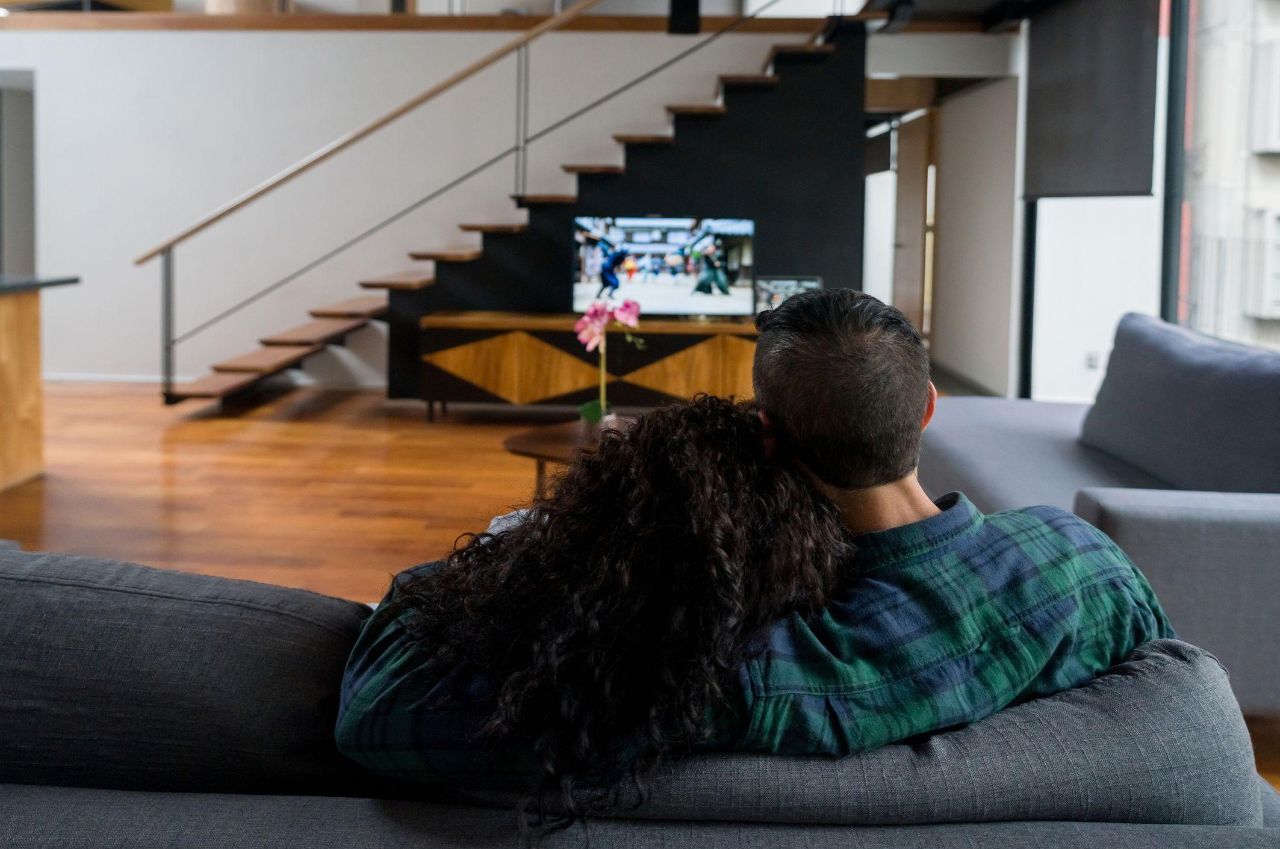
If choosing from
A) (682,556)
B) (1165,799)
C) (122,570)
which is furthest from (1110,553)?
(122,570)

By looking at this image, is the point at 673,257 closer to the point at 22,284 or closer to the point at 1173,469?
the point at 22,284

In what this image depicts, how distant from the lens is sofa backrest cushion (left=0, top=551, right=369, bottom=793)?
92 cm

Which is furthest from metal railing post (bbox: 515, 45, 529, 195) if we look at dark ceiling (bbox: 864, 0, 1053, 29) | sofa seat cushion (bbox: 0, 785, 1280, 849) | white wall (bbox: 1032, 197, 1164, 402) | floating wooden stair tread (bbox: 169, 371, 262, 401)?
sofa seat cushion (bbox: 0, 785, 1280, 849)

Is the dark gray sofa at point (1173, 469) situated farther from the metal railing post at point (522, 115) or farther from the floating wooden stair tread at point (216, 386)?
the metal railing post at point (522, 115)

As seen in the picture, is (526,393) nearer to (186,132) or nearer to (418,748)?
(186,132)

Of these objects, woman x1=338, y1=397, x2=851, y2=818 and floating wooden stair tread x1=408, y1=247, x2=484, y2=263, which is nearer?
woman x1=338, y1=397, x2=851, y2=818

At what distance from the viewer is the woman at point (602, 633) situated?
936 mm

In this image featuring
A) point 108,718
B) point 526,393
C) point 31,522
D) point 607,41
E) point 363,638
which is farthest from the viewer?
point 607,41

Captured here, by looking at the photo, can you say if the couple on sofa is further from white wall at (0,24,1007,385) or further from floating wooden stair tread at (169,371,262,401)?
white wall at (0,24,1007,385)

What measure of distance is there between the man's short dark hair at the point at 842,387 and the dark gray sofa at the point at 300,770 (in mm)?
266

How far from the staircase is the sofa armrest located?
5339 millimetres

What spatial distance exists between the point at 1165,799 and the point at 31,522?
445 centimetres

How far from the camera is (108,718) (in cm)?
93

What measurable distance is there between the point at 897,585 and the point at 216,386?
655 centimetres
